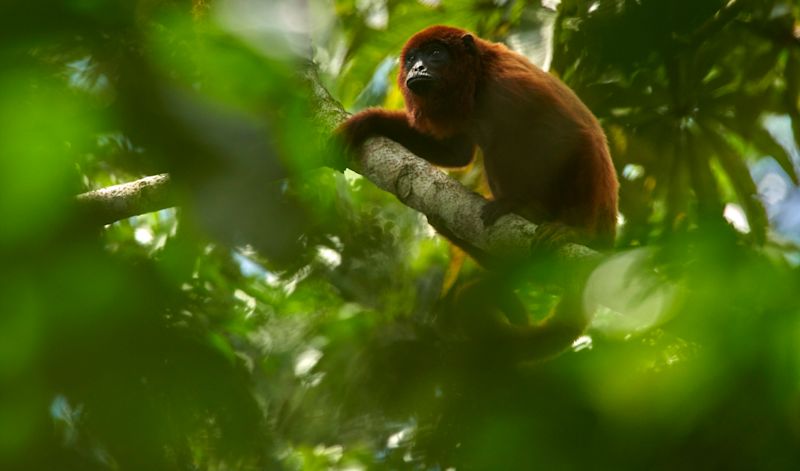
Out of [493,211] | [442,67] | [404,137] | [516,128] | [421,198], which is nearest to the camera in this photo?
[493,211]

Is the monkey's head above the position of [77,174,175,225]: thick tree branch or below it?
above

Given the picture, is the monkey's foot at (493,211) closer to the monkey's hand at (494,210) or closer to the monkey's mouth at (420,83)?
the monkey's hand at (494,210)

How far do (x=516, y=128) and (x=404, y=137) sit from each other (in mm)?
900

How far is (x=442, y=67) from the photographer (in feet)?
14.2

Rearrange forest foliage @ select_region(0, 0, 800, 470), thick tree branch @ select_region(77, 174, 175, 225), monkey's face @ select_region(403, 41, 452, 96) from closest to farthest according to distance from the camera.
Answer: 1. forest foliage @ select_region(0, 0, 800, 470)
2. thick tree branch @ select_region(77, 174, 175, 225)
3. monkey's face @ select_region(403, 41, 452, 96)

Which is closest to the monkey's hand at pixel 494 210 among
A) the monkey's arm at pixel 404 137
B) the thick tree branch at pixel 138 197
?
the monkey's arm at pixel 404 137

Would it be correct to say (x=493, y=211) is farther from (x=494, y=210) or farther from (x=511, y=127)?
(x=511, y=127)

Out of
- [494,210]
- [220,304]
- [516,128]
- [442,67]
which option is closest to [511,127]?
[516,128]

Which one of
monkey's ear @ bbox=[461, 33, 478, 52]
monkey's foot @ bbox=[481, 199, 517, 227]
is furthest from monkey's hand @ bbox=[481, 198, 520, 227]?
monkey's ear @ bbox=[461, 33, 478, 52]

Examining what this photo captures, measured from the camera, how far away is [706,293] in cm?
98

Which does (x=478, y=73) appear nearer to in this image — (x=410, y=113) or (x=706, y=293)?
(x=410, y=113)

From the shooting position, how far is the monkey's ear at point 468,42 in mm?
4379

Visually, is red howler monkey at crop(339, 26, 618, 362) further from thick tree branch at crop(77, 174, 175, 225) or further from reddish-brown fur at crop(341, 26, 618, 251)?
thick tree branch at crop(77, 174, 175, 225)

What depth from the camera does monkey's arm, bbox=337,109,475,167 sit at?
3961mm
